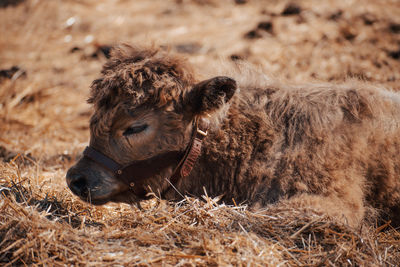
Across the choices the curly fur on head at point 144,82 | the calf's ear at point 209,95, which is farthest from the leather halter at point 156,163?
the curly fur on head at point 144,82

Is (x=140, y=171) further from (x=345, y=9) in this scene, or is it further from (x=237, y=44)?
(x=345, y=9)

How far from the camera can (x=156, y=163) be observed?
361cm

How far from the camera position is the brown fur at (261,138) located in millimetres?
3514

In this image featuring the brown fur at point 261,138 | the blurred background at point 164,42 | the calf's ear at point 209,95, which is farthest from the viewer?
the blurred background at point 164,42

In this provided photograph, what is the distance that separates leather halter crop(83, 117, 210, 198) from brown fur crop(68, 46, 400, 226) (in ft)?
0.21

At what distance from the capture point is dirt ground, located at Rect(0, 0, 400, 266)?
9.45 ft

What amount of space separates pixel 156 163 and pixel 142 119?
431mm

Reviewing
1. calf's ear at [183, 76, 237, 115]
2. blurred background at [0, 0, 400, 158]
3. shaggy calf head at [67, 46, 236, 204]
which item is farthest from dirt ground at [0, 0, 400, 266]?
calf's ear at [183, 76, 237, 115]

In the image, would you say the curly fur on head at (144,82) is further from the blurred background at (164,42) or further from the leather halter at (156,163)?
the blurred background at (164,42)

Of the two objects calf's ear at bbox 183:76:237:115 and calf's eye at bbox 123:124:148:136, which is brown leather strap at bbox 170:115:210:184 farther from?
calf's eye at bbox 123:124:148:136

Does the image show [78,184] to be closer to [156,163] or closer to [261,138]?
[156,163]

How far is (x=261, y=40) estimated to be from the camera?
379 inches

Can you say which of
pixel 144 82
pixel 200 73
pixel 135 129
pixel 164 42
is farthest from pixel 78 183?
pixel 164 42

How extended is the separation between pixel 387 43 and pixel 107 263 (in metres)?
8.02
